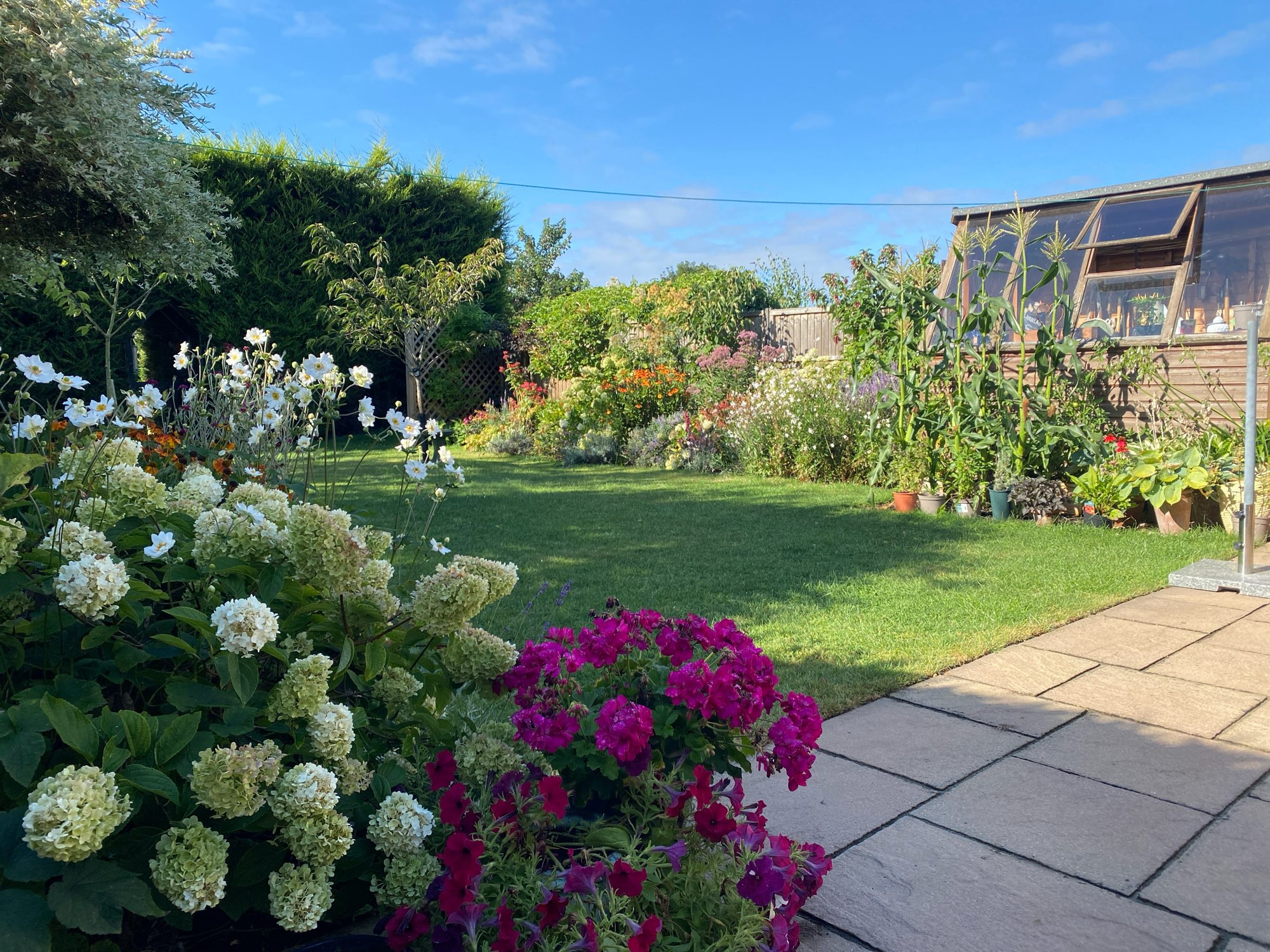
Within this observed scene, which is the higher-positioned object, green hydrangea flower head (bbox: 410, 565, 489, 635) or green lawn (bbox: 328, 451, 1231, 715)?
green hydrangea flower head (bbox: 410, 565, 489, 635)

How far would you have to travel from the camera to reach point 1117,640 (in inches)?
133

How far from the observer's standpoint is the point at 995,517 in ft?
20.6

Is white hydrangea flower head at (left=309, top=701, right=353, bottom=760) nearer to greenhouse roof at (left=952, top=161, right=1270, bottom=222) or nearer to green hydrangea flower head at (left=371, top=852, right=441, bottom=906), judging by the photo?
green hydrangea flower head at (left=371, top=852, right=441, bottom=906)

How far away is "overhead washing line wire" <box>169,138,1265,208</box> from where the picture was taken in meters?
7.18

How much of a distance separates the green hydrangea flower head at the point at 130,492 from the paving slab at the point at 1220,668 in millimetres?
3302

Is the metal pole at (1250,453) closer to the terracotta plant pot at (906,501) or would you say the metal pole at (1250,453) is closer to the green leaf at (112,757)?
the terracotta plant pot at (906,501)

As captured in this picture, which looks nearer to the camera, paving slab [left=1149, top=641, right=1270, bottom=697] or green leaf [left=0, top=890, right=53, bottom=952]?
green leaf [left=0, top=890, right=53, bottom=952]

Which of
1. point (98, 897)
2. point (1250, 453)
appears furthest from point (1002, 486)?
point (98, 897)

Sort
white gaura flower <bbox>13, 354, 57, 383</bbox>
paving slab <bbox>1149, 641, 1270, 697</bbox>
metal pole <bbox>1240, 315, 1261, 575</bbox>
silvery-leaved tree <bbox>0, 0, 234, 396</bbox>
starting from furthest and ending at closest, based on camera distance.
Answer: metal pole <bbox>1240, 315, 1261, 575</bbox> < silvery-leaved tree <bbox>0, 0, 234, 396</bbox> < paving slab <bbox>1149, 641, 1270, 697</bbox> < white gaura flower <bbox>13, 354, 57, 383</bbox>


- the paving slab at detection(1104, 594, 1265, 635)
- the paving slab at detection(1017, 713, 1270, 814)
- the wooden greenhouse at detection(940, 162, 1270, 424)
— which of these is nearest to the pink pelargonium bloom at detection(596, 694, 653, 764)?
the paving slab at detection(1017, 713, 1270, 814)

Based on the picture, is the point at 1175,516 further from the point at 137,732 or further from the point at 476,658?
the point at 137,732

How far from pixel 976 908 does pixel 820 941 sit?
35 cm

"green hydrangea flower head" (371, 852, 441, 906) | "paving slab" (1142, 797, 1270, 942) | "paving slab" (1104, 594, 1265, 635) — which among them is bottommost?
"paving slab" (1142, 797, 1270, 942)

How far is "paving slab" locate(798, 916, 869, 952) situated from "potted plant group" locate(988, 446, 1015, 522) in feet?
17.5
